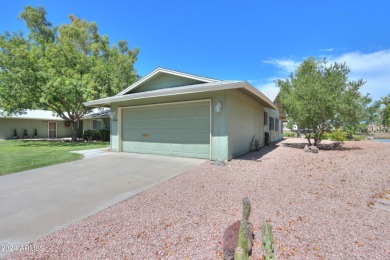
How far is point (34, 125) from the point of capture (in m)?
22.3

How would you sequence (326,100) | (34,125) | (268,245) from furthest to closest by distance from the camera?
(34,125) < (326,100) < (268,245)

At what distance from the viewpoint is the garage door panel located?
26.0 feet

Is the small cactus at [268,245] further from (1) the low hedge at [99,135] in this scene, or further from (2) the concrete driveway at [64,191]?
(1) the low hedge at [99,135]

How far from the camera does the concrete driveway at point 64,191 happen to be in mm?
2992

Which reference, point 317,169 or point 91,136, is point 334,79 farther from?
point 91,136

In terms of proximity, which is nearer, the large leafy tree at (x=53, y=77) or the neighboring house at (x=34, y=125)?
the large leafy tree at (x=53, y=77)

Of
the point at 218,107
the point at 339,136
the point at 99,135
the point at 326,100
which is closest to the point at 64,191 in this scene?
the point at 218,107

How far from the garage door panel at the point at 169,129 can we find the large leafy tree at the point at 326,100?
20.3ft

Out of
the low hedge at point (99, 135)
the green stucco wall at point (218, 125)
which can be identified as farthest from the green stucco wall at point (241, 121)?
the low hedge at point (99, 135)

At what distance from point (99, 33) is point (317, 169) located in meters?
33.3

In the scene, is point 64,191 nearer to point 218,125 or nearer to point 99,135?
point 218,125

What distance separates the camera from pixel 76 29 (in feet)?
83.2

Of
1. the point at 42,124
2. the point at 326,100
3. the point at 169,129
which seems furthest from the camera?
the point at 42,124

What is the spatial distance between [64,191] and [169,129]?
4.92 m
